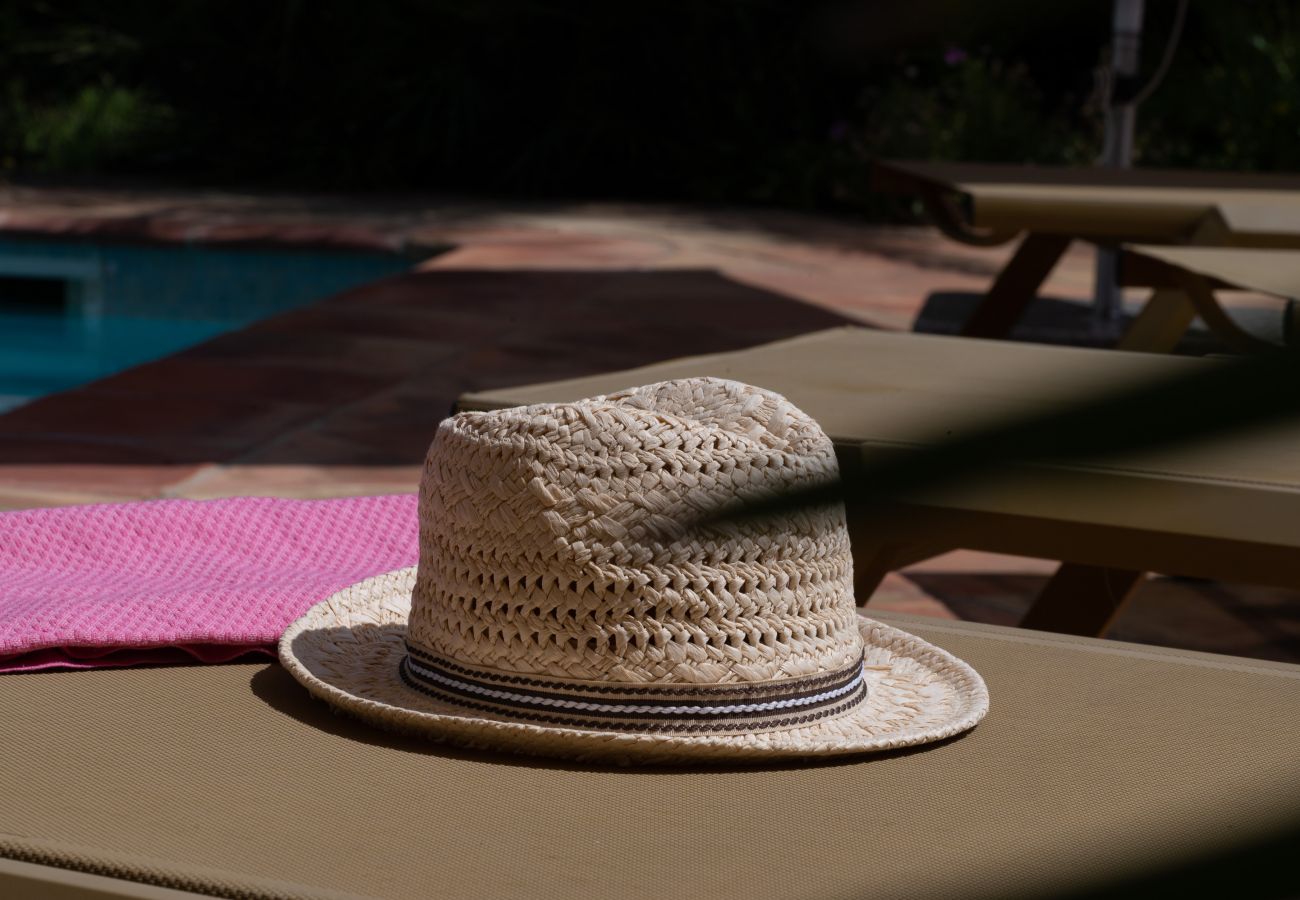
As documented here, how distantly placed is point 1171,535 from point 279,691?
35.0 inches

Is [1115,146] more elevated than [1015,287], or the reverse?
[1115,146]

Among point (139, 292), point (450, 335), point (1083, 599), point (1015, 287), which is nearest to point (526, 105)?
point (139, 292)

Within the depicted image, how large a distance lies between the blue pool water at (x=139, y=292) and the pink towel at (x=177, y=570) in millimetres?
4971

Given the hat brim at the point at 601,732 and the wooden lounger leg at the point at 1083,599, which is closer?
the hat brim at the point at 601,732

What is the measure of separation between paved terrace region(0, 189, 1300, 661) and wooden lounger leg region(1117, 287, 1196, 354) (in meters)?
0.43

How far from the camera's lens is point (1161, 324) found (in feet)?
10.3

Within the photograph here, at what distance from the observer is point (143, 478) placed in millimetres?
3369

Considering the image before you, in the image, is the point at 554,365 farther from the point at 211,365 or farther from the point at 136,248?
the point at 136,248

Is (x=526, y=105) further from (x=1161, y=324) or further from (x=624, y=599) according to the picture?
(x=624, y=599)

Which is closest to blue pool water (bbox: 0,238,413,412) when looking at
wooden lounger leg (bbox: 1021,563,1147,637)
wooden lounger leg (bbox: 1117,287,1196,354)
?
wooden lounger leg (bbox: 1117,287,1196,354)

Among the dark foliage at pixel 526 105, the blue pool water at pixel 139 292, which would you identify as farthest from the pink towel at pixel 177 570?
the dark foliage at pixel 526 105

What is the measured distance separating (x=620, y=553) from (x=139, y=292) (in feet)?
21.8

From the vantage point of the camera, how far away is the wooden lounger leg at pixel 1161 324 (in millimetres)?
3064

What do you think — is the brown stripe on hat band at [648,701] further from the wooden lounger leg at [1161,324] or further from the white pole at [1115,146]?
the white pole at [1115,146]
